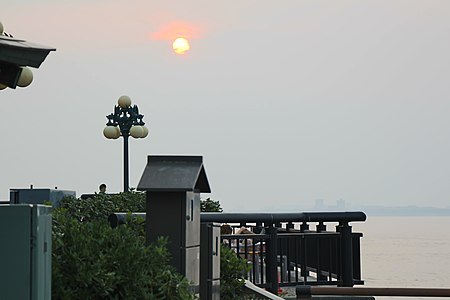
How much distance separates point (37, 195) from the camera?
2847 cm

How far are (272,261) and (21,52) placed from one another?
24.1 feet

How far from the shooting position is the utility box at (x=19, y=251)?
559 cm

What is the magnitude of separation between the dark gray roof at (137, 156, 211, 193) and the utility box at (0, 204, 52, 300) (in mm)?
3119

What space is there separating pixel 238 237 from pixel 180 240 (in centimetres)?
577

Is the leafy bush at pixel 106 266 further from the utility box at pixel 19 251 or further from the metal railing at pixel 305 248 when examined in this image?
the metal railing at pixel 305 248

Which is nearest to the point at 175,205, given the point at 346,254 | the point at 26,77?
the point at 346,254

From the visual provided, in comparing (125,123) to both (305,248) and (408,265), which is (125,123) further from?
(408,265)

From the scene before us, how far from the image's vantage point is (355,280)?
52.3 feet

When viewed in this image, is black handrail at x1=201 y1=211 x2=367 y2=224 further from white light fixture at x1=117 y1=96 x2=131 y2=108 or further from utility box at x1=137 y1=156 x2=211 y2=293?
white light fixture at x1=117 y1=96 x2=131 y2=108

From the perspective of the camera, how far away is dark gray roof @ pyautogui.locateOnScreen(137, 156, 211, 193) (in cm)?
882

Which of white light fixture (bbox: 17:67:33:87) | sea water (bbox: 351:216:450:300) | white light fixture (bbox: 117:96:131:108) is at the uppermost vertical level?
white light fixture (bbox: 117:96:131:108)

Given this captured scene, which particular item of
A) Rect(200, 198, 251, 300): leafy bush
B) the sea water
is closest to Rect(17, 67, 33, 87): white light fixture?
Rect(200, 198, 251, 300): leafy bush

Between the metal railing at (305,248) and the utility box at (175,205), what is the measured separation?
16.4 ft

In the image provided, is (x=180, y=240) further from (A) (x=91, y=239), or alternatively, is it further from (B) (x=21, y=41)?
(B) (x=21, y=41)
